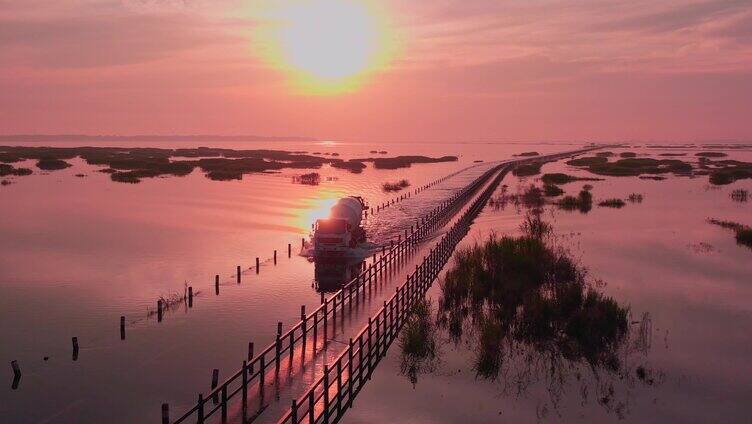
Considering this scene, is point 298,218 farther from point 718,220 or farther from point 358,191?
point 718,220

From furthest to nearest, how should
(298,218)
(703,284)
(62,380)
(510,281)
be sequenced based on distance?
(298,218), (703,284), (510,281), (62,380)

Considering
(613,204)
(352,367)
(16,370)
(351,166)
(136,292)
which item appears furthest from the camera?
(351,166)

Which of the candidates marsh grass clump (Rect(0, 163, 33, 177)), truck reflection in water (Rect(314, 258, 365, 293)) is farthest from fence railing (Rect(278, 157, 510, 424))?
marsh grass clump (Rect(0, 163, 33, 177))

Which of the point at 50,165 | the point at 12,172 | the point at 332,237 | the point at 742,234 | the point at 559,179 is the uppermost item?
the point at 50,165

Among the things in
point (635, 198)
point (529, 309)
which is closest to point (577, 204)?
point (635, 198)

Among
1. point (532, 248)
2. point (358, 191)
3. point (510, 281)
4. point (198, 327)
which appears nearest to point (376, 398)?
point (198, 327)

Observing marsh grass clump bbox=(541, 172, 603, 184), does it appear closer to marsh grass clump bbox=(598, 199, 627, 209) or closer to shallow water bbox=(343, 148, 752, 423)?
marsh grass clump bbox=(598, 199, 627, 209)

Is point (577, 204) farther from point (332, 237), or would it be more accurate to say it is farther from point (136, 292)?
point (136, 292)
